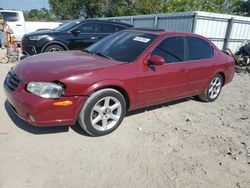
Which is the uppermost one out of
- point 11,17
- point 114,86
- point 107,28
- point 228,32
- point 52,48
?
point 107,28

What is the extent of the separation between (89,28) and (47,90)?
20.5ft

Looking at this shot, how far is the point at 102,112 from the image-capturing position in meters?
3.79

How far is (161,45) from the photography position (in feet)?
14.7

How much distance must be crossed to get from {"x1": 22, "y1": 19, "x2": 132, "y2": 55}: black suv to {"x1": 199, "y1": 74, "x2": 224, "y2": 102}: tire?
475 cm

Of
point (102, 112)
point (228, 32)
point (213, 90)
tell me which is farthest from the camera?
point (228, 32)

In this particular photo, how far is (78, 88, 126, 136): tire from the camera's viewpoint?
11.8ft

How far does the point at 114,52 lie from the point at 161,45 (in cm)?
85

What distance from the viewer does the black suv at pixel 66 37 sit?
8266mm

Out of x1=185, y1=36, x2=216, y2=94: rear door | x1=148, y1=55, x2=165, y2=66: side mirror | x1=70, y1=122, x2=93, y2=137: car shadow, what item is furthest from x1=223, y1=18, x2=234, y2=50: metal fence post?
x1=70, y1=122, x2=93, y2=137: car shadow

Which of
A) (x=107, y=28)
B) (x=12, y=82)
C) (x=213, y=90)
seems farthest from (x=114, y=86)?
(x=107, y=28)

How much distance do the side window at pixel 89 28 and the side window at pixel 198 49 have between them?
4.78 metres

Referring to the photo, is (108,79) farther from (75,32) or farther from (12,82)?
(75,32)

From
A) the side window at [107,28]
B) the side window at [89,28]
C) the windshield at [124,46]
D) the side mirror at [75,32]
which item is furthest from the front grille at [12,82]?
the side window at [107,28]

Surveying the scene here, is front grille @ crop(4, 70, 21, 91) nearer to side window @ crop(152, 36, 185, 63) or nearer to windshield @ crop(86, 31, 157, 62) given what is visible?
windshield @ crop(86, 31, 157, 62)
